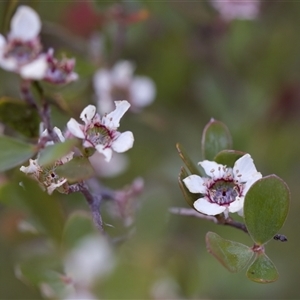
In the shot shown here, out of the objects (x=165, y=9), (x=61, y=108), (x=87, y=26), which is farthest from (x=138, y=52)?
(x=61, y=108)

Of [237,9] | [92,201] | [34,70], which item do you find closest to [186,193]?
[92,201]

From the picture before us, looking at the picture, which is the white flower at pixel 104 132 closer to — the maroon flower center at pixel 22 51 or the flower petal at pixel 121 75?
the maroon flower center at pixel 22 51

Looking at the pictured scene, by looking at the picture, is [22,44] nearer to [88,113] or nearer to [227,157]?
[88,113]

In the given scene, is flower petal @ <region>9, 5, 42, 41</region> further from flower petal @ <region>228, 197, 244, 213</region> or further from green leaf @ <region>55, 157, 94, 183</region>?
flower petal @ <region>228, 197, 244, 213</region>

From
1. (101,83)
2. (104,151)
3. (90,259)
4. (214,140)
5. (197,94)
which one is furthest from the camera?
(197,94)

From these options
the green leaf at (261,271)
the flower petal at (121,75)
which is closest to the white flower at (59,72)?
the green leaf at (261,271)

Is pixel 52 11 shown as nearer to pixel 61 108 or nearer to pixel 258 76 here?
pixel 258 76

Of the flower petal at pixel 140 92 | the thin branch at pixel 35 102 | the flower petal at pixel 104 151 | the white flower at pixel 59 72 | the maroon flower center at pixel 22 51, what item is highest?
the maroon flower center at pixel 22 51
